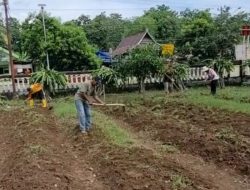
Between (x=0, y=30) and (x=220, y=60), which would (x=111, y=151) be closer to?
(x=220, y=60)

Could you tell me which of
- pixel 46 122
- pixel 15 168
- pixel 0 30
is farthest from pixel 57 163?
pixel 0 30

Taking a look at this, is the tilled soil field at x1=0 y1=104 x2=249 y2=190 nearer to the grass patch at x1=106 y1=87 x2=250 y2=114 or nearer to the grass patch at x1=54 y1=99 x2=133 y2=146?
the grass patch at x1=54 y1=99 x2=133 y2=146

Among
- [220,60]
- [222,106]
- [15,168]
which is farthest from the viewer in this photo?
[220,60]

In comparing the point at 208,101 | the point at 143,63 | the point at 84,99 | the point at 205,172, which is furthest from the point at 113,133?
the point at 143,63

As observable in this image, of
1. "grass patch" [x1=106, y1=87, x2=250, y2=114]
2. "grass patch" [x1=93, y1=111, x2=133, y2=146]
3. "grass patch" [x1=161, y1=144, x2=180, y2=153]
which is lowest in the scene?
"grass patch" [x1=161, y1=144, x2=180, y2=153]

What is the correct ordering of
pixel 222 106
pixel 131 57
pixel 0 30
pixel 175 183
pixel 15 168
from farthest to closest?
pixel 0 30 → pixel 131 57 → pixel 222 106 → pixel 15 168 → pixel 175 183

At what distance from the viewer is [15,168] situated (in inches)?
343

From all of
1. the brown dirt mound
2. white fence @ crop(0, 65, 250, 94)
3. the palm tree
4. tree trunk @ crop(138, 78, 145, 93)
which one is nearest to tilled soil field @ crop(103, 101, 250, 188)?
the brown dirt mound

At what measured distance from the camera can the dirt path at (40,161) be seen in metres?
7.68

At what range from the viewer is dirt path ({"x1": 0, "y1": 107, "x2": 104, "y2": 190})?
25.2 ft

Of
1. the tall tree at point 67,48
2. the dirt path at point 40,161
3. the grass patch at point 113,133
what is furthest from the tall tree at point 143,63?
the tall tree at point 67,48

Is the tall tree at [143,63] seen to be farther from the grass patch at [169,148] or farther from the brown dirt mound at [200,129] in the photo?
the grass patch at [169,148]

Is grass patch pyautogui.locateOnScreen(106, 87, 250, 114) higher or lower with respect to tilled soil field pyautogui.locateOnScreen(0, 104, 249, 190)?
higher

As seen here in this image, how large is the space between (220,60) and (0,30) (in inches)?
771
